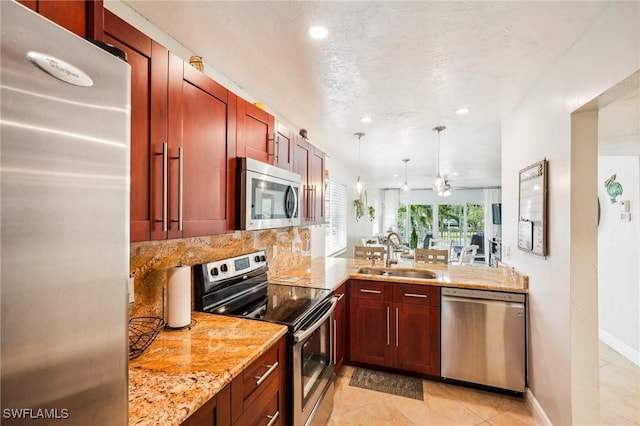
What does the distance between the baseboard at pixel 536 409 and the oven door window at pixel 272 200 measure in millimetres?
2180

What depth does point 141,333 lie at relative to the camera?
1312 millimetres

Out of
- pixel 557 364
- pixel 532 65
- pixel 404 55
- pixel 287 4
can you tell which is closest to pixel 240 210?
pixel 287 4

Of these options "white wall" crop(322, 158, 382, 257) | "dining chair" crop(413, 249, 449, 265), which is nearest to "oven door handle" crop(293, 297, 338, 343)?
"dining chair" crop(413, 249, 449, 265)

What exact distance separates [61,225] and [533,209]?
2.57 meters

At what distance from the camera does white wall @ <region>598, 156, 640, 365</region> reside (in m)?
3.01

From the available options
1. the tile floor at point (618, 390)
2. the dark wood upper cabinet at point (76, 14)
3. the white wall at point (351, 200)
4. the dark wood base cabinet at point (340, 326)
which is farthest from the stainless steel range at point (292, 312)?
the white wall at point (351, 200)

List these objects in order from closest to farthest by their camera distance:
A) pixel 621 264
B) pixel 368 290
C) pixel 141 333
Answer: pixel 141 333 → pixel 368 290 → pixel 621 264

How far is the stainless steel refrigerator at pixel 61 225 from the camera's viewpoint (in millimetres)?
438

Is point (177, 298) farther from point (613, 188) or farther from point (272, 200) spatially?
point (613, 188)

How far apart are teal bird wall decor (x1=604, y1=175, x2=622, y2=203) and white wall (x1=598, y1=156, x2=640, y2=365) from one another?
39 millimetres

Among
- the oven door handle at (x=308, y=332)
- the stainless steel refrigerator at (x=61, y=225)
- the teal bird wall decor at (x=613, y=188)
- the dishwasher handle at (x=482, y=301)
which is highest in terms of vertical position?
the teal bird wall decor at (x=613, y=188)

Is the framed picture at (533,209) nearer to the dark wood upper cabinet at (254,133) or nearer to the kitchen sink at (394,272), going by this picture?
the kitchen sink at (394,272)

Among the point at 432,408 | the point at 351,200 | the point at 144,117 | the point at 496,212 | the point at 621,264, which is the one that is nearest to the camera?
the point at 144,117

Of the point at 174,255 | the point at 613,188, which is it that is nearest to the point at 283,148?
the point at 174,255
